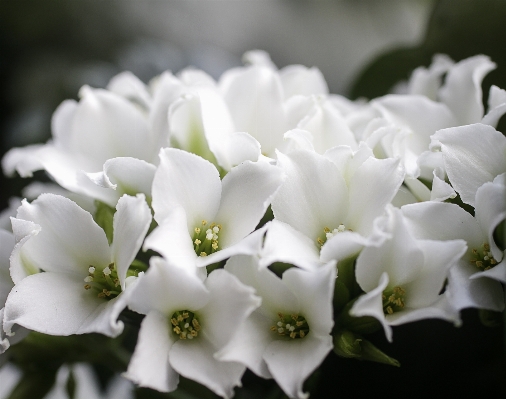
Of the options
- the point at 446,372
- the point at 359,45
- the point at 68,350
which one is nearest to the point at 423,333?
the point at 446,372

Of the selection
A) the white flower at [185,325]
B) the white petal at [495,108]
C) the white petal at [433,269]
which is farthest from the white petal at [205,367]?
the white petal at [495,108]

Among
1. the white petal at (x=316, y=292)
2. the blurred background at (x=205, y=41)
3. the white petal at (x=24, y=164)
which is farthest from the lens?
the blurred background at (x=205, y=41)

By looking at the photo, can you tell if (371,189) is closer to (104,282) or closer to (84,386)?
(104,282)

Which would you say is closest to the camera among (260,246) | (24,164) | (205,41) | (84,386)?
(260,246)

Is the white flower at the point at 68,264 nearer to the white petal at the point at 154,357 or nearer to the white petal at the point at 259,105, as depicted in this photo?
the white petal at the point at 154,357

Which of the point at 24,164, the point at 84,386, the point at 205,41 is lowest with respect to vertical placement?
the point at 84,386

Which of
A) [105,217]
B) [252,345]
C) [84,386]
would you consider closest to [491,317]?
[252,345]

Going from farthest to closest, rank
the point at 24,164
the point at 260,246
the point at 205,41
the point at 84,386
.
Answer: the point at 205,41, the point at 84,386, the point at 24,164, the point at 260,246

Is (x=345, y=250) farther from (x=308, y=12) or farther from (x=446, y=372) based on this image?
(x=308, y=12)
